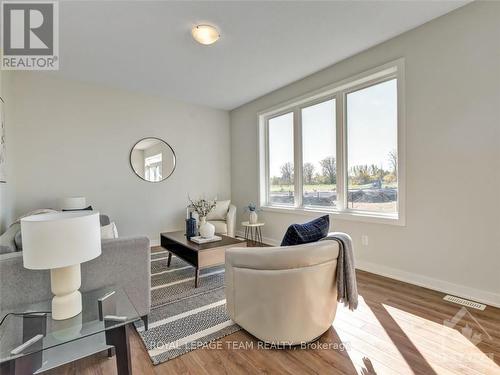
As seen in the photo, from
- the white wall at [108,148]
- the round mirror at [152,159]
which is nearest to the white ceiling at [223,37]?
the white wall at [108,148]

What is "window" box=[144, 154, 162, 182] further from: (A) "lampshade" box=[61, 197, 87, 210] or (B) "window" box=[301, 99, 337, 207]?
(B) "window" box=[301, 99, 337, 207]

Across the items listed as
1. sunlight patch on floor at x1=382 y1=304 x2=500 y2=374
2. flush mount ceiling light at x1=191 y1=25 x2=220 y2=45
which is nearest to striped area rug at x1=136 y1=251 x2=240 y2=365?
sunlight patch on floor at x1=382 y1=304 x2=500 y2=374

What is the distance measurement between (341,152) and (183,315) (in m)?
2.80

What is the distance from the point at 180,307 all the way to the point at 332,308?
1321 millimetres

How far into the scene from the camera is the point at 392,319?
2.03 meters

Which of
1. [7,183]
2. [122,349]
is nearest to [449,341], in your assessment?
[122,349]

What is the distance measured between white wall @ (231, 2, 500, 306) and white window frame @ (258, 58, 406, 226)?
0.08 metres

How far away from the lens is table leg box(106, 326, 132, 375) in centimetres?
131

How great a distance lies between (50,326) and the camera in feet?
4.12

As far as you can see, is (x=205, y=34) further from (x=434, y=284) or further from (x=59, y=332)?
(x=434, y=284)

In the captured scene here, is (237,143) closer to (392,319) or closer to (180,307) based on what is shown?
(180,307)

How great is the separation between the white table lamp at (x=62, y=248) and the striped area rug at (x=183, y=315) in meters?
0.68

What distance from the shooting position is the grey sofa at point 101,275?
1444mm

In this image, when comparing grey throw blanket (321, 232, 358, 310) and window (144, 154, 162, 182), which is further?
window (144, 154, 162, 182)
